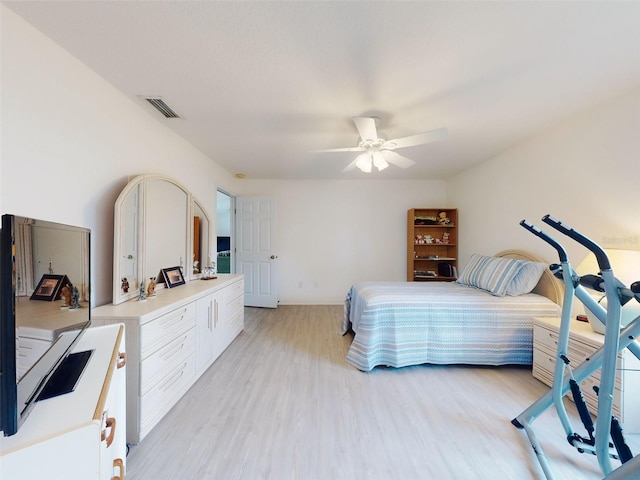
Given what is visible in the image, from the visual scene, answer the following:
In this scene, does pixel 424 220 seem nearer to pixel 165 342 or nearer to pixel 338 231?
pixel 338 231

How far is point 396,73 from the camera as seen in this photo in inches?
66.1

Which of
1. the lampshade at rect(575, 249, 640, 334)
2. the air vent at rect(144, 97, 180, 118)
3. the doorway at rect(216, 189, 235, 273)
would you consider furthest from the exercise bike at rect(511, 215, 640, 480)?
the doorway at rect(216, 189, 235, 273)

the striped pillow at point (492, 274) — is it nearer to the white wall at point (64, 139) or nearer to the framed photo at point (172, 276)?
the framed photo at point (172, 276)

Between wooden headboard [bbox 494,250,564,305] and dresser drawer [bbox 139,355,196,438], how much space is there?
3403 millimetres

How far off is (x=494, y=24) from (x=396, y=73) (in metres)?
0.54

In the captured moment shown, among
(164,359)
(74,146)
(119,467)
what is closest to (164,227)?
(74,146)

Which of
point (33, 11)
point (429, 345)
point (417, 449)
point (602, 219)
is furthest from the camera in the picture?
point (429, 345)

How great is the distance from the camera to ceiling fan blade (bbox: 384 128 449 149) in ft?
6.49

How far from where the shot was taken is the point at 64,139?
4.95 ft

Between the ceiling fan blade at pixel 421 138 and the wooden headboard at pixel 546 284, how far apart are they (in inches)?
71.4

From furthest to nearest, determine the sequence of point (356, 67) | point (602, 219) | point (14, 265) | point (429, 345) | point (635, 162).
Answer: point (429, 345), point (602, 219), point (635, 162), point (356, 67), point (14, 265)

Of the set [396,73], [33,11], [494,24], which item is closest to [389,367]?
[396,73]

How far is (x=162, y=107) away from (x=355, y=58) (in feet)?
5.42

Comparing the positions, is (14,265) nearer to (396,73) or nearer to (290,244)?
(396,73)
